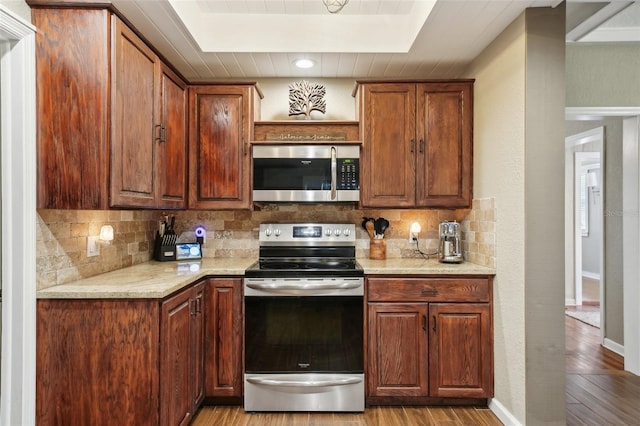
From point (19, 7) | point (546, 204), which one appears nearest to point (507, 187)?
point (546, 204)

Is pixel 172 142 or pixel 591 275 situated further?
pixel 591 275

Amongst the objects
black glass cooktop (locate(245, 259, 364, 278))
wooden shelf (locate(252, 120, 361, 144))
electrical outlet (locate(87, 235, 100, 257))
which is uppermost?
wooden shelf (locate(252, 120, 361, 144))

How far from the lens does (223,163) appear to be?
110 inches

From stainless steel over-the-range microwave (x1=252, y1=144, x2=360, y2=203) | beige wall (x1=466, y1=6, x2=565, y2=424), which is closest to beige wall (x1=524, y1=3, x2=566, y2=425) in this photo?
beige wall (x1=466, y1=6, x2=565, y2=424)

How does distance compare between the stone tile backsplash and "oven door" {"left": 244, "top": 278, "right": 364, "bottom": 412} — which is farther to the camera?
"oven door" {"left": 244, "top": 278, "right": 364, "bottom": 412}

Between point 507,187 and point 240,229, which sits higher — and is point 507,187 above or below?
above

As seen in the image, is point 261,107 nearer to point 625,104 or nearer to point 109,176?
point 109,176

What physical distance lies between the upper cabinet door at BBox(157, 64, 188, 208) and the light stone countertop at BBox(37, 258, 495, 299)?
446 millimetres

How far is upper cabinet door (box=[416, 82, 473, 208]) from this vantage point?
9.06 feet

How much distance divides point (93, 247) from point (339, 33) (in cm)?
213

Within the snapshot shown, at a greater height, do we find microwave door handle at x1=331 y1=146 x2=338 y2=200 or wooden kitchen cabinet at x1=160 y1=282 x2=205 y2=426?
microwave door handle at x1=331 y1=146 x2=338 y2=200

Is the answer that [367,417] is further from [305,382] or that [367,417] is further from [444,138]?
[444,138]

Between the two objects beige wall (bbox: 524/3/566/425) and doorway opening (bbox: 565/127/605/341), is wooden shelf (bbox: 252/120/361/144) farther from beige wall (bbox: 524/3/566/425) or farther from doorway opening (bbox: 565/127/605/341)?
doorway opening (bbox: 565/127/605/341)

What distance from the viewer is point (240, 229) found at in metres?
3.13
